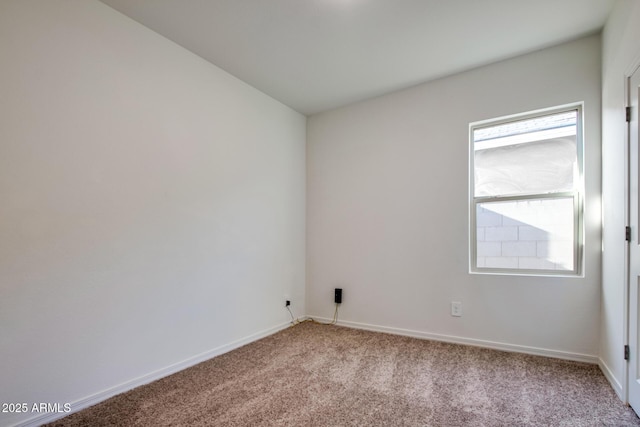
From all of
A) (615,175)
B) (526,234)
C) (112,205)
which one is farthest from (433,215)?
(112,205)

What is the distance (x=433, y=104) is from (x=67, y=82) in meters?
2.87

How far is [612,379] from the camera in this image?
200cm

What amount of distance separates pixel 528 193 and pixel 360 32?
193cm

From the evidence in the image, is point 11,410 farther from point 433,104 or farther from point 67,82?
point 433,104

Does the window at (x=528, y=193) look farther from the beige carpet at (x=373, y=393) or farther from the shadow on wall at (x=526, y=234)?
the beige carpet at (x=373, y=393)

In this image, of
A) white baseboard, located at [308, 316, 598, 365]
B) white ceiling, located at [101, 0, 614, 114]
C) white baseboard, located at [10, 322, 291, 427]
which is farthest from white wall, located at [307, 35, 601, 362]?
white baseboard, located at [10, 322, 291, 427]

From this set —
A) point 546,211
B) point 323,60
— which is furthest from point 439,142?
point 323,60

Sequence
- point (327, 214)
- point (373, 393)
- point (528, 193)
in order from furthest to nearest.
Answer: point (327, 214), point (528, 193), point (373, 393)

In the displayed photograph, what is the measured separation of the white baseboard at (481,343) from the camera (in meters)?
2.38

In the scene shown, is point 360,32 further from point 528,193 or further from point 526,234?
point 526,234

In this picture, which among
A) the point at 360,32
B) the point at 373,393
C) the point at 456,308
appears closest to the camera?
the point at 373,393

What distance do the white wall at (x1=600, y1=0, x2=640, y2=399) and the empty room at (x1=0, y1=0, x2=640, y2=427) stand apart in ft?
0.09

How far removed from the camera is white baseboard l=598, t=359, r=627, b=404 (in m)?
1.84

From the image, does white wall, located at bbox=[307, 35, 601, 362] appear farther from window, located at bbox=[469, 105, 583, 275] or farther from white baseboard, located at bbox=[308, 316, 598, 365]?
window, located at bbox=[469, 105, 583, 275]
